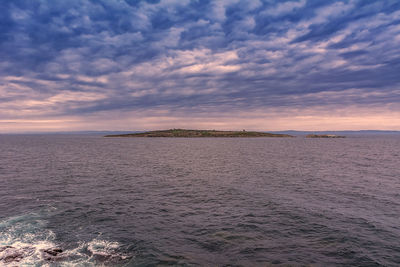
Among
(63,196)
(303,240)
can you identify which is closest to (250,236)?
(303,240)

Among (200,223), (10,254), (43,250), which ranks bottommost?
(200,223)

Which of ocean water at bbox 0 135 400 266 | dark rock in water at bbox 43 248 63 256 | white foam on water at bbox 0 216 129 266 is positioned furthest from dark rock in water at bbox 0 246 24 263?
dark rock in water at bbox 43 248 63 256

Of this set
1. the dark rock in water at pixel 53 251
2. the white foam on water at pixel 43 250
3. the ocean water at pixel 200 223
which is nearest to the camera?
the white foam on water at pixel 43 250

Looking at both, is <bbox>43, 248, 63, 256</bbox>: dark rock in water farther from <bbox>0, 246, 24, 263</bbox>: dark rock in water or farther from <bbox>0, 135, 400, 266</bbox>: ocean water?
<bbox>0, 246, 24, 263</bbox>: dark rock in water

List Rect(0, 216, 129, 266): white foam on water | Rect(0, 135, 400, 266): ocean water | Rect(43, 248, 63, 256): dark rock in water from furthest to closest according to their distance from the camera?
Rect(43, 248, 63, 256): dark rock in water < Rect(0, 135, 400, 266): ocean water < Rect(0, 216, 129, 266): white foam on water

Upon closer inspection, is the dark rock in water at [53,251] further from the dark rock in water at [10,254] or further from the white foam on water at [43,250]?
the dark rock in water at [10,254]

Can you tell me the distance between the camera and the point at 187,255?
17672mm

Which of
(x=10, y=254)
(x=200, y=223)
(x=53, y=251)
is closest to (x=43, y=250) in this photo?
(x=53, y=251)

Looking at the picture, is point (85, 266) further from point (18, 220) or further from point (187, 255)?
point (18, 220)

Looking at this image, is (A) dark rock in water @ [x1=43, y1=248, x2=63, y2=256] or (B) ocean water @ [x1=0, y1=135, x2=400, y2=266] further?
(A) dark rock in water @ [x1=43, y1=248, x2=63, y2=256]

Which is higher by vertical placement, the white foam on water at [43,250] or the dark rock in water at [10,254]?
the dark rock in water at [10,254]

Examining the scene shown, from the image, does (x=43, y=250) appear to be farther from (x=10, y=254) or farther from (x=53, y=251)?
(x=10, y=254)

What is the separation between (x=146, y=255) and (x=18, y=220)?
16.1m

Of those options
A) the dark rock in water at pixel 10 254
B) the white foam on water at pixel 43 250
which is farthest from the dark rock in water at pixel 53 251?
the dark rock in water at pixel 10 254
